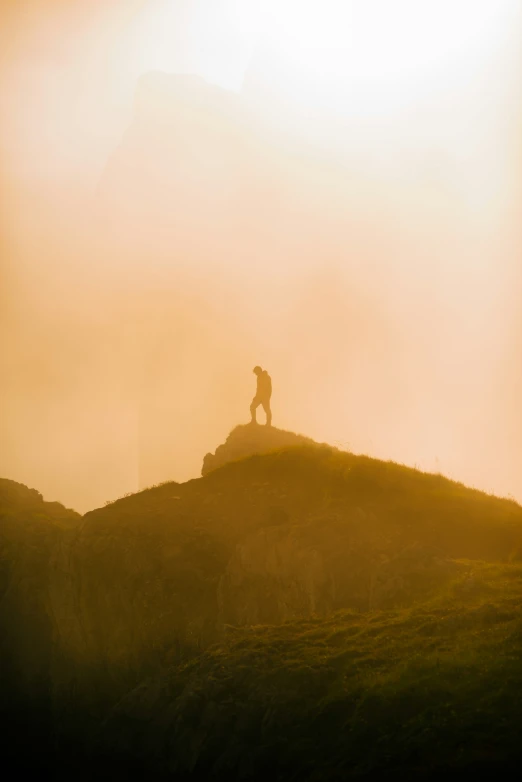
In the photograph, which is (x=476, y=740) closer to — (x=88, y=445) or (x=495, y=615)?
(x=495, y=615)

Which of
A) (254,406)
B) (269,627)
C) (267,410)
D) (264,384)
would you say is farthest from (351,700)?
(254,406)

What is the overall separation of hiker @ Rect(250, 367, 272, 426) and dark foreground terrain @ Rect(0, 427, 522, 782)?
4.22ft

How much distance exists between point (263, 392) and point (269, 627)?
23.0 metres

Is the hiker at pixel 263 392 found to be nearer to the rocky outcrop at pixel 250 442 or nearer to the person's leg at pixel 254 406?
the person's leg at pixel 254 406

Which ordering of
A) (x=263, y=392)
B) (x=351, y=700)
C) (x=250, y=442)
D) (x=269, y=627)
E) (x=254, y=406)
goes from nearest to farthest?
1. (x=351, y=700)
2. (x=269, y=627)
3. (x=250, y=442)
4. (x=263, y=392)
5. (x=254, y=406)

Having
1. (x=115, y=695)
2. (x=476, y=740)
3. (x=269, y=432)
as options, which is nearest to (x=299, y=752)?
(x=476, y=740)

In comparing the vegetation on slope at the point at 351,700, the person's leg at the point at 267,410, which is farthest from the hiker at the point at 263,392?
the vegetation on slope at the point at 351,700

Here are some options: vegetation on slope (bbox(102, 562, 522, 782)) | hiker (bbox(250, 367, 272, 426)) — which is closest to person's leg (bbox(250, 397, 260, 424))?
hiker (bbox(250, 367, 272, 426))

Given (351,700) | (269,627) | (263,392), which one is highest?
(263,392)

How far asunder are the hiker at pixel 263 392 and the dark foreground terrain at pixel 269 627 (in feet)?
4.22

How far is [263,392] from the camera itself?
1797 inches

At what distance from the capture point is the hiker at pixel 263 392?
44.9 metres

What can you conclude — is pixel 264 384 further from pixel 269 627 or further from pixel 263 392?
pixel 269 627

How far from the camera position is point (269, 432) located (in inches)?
1820
